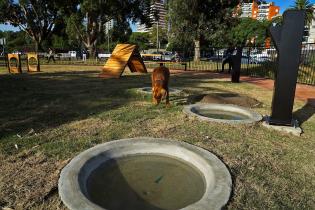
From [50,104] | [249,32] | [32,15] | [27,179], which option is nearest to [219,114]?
[50,104]

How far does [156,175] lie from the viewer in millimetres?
3529

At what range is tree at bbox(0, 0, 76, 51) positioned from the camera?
34.9 m

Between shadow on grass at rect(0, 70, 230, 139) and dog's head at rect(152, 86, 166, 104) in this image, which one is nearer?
shadow on grass at rect(0, 70, 230, 139)

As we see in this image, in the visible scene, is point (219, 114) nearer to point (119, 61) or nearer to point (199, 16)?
point (119, 61)

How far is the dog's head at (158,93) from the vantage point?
21.8 ft

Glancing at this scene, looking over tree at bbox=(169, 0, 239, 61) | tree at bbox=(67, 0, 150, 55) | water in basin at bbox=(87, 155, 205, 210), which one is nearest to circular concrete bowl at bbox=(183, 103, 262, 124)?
water in basin at bbox=(87, 155, 205, 210)

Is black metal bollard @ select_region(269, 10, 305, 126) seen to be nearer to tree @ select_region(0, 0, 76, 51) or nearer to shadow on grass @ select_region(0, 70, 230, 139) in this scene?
shadow on grass @ select_region(0, 70, 230, 139)

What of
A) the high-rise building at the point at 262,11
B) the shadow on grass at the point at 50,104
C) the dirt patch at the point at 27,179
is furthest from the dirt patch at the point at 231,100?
the high-rise building at the point at 262,11

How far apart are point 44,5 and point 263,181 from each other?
37.9 meters

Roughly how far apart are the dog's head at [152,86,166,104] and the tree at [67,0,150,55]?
22248 millimetres

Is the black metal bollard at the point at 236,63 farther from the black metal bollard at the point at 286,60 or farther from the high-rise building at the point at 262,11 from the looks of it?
the high-rise building at the point at 262,11

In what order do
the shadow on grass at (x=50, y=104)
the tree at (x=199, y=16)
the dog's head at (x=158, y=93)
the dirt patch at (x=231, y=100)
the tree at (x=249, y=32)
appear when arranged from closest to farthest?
the shadow on grass at (x=50, y=104) < the dog's head at (x=158, y=93) < the dirt patch at (x=231, y=100) < the tree at (x=199, y=16) < the tree at (x=249, y=32)

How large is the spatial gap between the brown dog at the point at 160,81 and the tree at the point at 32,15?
96.3ft

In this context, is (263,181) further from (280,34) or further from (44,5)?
(44,5)
